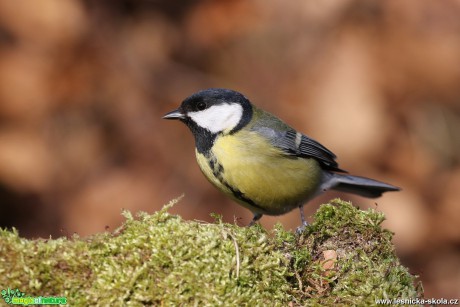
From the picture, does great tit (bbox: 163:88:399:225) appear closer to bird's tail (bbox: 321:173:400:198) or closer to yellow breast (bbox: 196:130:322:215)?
yellow breast (bbox: 196:130:322:215)

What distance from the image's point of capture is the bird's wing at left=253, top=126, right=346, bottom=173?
3654 mm

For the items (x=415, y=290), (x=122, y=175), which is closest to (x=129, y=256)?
(x=415, y=290)

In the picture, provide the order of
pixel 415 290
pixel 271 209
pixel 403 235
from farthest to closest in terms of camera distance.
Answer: pixel 403 235 → pixel 271 209 → pixel 415 290

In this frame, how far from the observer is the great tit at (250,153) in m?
3.36

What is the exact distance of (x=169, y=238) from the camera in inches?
81.8

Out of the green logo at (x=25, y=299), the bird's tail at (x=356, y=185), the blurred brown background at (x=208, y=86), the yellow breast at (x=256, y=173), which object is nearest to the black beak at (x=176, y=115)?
the yellow breast at (x=256, y=173)

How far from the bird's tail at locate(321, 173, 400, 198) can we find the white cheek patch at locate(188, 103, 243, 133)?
89cm

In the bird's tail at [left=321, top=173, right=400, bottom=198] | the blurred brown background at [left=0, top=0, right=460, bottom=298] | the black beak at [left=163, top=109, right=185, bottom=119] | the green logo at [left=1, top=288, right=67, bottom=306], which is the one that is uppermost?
the blurred brown background at [left=0, top=0, right=460, bottom=298]

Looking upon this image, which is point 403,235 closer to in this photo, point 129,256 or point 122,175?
point 122,175

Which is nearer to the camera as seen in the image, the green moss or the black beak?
the green moss

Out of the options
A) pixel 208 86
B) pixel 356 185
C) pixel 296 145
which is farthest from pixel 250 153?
pixel 208 86

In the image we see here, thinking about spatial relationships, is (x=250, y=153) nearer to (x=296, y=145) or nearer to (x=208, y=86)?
(x=296, y=145)

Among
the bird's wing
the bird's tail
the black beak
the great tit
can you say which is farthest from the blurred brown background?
the black beak

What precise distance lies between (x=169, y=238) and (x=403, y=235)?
462cm
